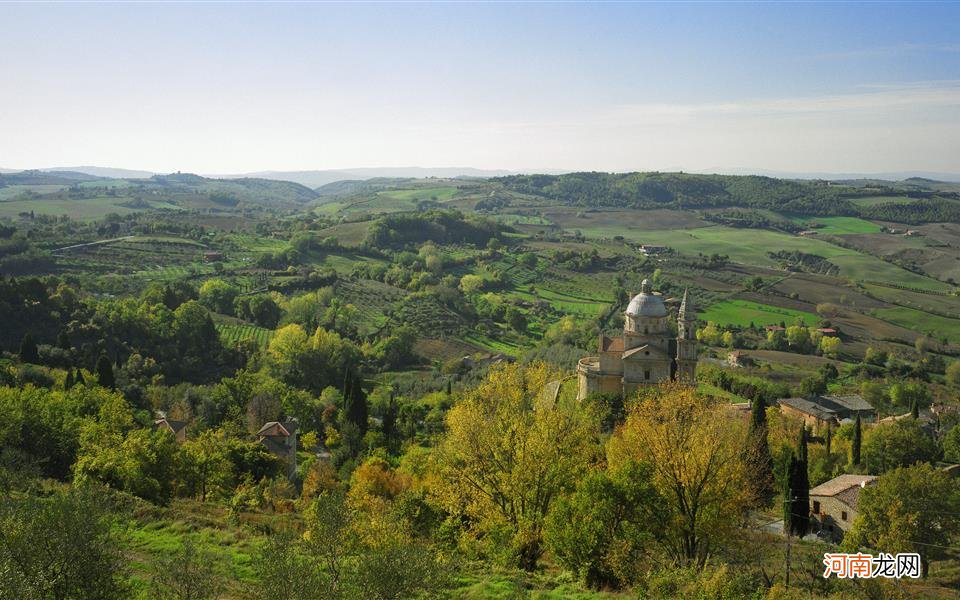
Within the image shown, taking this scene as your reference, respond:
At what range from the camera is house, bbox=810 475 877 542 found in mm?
41500

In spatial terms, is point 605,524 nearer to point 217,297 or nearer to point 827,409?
point 827,409

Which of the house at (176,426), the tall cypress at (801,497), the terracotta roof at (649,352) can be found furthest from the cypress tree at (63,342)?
the tall cypress at (801,497)

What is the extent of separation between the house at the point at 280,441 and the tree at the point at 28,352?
86.6 ft

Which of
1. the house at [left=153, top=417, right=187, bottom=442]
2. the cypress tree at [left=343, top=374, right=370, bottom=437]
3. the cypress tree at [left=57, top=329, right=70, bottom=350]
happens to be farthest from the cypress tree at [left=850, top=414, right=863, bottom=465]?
the cypress tree at [left=57, top=329, right=70, bottom=350]

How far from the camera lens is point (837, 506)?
1672 inches

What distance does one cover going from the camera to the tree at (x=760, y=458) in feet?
133

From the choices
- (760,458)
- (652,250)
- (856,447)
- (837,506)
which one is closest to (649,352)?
(760,458)

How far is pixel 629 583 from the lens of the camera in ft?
80.0

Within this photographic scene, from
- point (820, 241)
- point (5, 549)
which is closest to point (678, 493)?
point (5, 549)

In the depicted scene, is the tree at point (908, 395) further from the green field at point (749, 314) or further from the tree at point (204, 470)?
the tree at point (204, 470)

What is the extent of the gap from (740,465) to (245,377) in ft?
158

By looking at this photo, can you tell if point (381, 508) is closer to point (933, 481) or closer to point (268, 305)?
point (933, 481)

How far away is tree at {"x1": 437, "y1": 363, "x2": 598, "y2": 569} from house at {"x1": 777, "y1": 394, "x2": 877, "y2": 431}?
43.4 meters

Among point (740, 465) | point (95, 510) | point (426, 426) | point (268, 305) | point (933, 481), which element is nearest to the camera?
point (95, 510)
